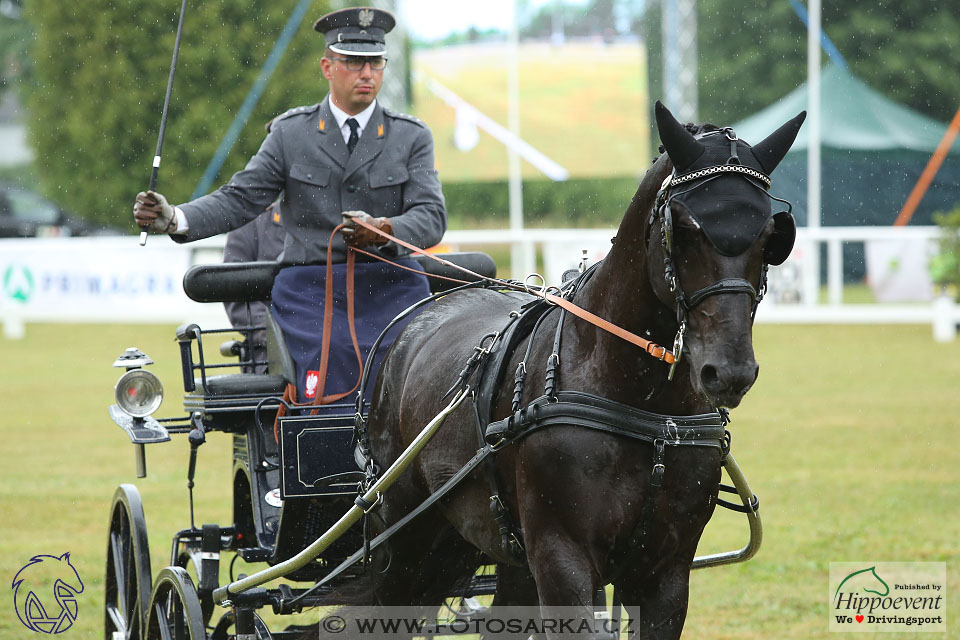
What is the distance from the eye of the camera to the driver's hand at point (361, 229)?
4270 millimetres

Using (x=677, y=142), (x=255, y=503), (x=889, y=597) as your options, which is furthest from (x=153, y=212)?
(x=889, y=597)

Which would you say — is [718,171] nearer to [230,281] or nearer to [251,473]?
[230,281]

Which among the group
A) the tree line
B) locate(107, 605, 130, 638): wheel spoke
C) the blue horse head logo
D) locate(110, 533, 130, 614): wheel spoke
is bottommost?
the blue horse head logo

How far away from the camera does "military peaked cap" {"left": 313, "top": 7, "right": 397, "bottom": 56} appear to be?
469 cm

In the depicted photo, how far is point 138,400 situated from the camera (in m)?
4.84

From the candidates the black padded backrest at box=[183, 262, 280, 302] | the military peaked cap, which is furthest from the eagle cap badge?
the black padded backrest at box=[183, 262, 280, 302]

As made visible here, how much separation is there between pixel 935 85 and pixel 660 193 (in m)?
32.9

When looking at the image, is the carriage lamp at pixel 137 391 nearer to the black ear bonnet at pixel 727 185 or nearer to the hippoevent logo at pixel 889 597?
the black ear bonnet at pixel 727 185

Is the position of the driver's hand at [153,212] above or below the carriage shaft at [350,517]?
above

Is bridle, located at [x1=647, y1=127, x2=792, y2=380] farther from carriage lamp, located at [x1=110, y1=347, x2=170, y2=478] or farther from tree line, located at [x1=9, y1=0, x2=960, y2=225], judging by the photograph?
tree line, located at [x1=9, y1=0, x2=960, y2=225]

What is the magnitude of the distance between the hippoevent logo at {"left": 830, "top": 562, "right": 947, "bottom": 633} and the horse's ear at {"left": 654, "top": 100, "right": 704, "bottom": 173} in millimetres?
3189

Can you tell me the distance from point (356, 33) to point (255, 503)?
1796 mm

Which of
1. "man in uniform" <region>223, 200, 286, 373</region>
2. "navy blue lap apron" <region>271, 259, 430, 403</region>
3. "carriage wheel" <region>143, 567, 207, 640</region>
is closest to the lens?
"carriage wheel" <region>143, 567, 207, 640</region>

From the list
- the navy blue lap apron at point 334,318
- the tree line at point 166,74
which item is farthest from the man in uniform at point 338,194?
the tree line at point 166,74
